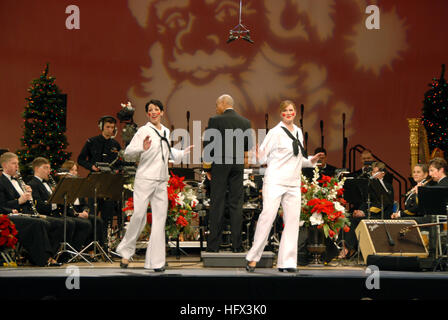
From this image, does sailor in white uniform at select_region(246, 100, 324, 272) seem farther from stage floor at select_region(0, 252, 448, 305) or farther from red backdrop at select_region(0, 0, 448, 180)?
red backdrop at select_region(0, 0, 448, 180)

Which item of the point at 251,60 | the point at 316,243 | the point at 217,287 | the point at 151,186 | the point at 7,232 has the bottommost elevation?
the point at 217,287

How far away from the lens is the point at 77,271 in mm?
5801

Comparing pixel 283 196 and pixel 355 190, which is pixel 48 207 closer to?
pixel 283 196

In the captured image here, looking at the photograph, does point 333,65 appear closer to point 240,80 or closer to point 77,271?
point 240,80

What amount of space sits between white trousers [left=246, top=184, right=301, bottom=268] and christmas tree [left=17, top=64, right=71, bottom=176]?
6.37 meters

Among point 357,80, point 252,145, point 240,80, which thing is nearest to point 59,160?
point 240,80

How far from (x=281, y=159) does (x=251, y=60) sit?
7.60 m

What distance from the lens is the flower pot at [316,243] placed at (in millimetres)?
7316

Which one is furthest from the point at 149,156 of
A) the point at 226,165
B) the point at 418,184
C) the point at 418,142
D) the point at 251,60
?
the point at 251,60

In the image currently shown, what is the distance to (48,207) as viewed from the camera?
309 inches
